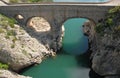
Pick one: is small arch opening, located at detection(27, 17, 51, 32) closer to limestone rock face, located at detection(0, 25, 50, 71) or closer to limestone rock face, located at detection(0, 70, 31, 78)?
limestone rock face, located at detection(0, 25, 50, 71)

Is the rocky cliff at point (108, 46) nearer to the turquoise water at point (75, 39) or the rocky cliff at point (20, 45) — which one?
the turquoise water at point (75, 39)

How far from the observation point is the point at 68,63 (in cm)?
5938

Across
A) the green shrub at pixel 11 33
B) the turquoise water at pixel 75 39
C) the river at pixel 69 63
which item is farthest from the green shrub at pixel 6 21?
the turquoise water at pixel 75 39

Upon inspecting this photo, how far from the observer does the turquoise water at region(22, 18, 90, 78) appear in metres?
56.0

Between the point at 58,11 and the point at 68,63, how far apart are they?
9.73 m

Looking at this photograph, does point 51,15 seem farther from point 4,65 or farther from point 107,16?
point 4,65

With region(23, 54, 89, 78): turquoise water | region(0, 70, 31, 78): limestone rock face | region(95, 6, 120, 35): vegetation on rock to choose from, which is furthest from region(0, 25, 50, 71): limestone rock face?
region(95, 6, 120, 35): vegetation on rock

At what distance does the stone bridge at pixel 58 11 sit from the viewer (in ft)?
196

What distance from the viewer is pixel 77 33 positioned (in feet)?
234

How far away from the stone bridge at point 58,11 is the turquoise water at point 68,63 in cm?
447

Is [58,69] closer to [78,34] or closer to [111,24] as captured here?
[111,24]

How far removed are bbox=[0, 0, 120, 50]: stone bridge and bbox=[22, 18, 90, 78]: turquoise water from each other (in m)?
4.47

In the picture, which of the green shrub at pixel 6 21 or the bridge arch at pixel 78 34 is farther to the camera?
the bridge arch at pixel 78 34

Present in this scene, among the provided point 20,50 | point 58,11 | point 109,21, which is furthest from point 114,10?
point 20,50
